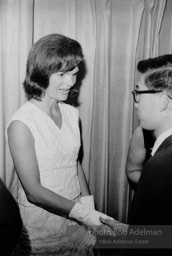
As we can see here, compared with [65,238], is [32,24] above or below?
above

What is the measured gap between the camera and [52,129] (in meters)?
1.33

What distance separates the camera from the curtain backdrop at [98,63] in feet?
5.71

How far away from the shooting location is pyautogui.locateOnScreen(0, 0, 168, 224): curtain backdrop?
174cm

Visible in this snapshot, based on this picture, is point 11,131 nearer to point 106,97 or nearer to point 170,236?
point 170,236

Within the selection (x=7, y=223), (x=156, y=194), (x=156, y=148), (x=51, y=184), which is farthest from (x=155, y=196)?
(x=51, y=184)

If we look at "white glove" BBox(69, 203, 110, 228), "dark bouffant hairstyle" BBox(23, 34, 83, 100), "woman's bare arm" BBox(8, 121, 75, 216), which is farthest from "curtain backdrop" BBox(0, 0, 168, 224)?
"white glove" BBox(69, 203, 110, 228)

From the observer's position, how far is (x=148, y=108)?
3.59 ft

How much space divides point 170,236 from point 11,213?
47 cm

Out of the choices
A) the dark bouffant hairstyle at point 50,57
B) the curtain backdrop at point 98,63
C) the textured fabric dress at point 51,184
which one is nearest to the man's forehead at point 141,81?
the dark bouffant hairstyle at point 50,57

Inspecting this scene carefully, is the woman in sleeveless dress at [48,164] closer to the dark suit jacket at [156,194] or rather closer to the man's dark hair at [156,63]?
the man's dark hair at [156,63]

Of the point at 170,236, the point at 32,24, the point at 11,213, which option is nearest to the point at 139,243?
the point at 170,236

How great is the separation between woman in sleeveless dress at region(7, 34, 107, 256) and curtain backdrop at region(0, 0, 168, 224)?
1.66ft

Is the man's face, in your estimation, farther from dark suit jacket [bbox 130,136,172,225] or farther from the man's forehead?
dark suit jacket [bbox 130,136,172,225]

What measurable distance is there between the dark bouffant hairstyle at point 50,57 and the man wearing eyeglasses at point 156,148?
342 millimetres
